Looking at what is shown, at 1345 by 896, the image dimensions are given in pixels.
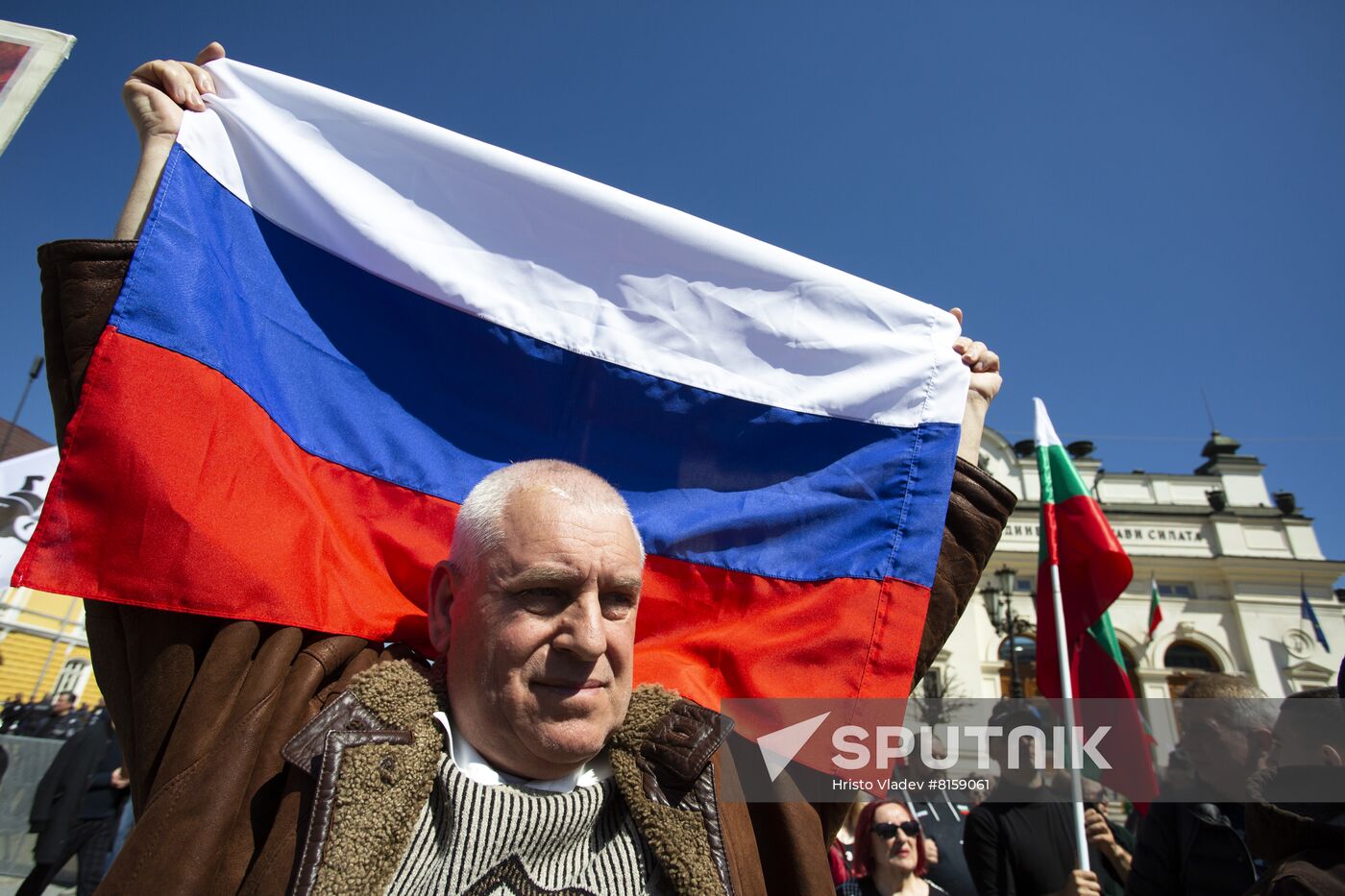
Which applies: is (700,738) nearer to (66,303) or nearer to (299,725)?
(299,725)

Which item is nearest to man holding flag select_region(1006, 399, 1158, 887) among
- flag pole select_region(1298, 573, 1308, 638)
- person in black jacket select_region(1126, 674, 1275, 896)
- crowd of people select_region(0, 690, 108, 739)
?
person in black jacket select_region(1126, 674, 1275, 896)

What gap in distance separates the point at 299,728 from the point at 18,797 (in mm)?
9250

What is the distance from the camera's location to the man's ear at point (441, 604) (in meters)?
1.87

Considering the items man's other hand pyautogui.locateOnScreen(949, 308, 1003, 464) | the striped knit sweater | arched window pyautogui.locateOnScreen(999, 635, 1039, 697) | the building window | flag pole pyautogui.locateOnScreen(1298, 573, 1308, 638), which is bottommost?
the striped knit sweater

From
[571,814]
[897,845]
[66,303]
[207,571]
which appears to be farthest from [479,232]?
[897,845]

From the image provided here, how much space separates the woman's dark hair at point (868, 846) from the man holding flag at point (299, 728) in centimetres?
243

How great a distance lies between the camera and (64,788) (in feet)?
20.0

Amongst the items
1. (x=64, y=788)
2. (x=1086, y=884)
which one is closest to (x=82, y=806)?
(x=64, y=788)

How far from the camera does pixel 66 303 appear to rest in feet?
5.72

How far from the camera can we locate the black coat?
5887mm

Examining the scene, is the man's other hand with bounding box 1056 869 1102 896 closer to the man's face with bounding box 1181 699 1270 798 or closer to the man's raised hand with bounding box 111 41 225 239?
the man's face with bounding box 1181 699 1270 798

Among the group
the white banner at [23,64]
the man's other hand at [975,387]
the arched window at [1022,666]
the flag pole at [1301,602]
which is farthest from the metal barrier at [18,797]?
the flag pole at [1301,602]

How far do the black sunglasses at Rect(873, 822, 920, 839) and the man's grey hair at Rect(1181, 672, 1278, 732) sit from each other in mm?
1441

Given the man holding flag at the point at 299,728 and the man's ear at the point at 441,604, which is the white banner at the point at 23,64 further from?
the man's ear at the point at 441,604
